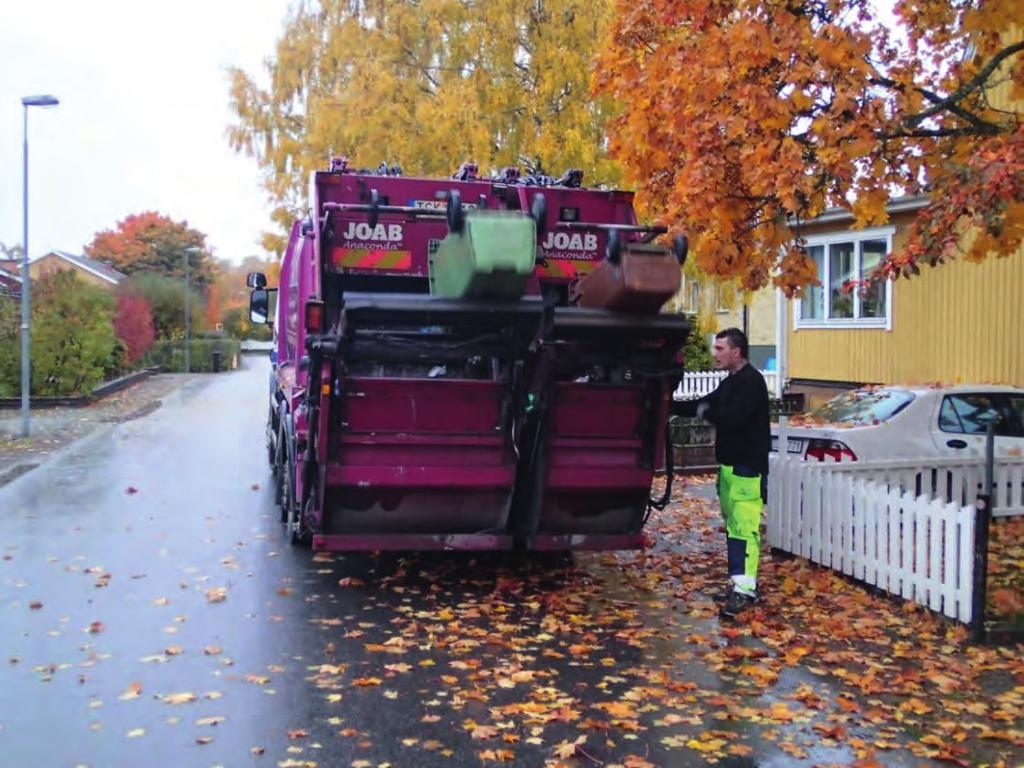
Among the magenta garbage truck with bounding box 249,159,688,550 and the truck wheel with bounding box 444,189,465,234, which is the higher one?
the truck wheel with bounding box 444,189,465,234

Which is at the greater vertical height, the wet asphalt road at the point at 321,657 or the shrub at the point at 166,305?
the shrub at the point at 166,305

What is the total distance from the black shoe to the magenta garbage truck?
86 cm

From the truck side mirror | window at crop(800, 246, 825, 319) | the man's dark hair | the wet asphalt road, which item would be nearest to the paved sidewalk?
the truck side mirror

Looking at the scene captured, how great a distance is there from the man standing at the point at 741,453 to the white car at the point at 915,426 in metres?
3.01

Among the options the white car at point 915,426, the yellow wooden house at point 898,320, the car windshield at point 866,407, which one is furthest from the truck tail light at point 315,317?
the yellow wooden house at point 898,320

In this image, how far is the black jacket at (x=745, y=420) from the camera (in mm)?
6992

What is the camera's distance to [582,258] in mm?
8211

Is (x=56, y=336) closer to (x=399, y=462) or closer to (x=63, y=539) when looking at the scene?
(x=63, y=539)

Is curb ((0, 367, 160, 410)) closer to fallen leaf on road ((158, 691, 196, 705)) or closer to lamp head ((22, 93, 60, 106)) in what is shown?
lamp head ((22, 93, 60, 106))

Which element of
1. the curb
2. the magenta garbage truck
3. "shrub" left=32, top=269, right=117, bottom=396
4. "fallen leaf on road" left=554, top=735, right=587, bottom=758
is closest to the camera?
"fallen leaf on road" left=554, top=735, right=587, bottom=758

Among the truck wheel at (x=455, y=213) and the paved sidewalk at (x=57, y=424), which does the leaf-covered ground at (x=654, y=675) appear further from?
the paved sidewalk at (x=57, y=424)

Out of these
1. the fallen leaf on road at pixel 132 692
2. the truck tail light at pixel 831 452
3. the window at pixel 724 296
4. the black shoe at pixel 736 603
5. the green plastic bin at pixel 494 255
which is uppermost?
the window at pixel 724 296

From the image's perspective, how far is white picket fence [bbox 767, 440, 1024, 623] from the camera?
654 centimetres

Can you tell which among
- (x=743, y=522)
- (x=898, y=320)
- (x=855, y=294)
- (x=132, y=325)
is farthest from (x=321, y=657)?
(x=132, y=325)
